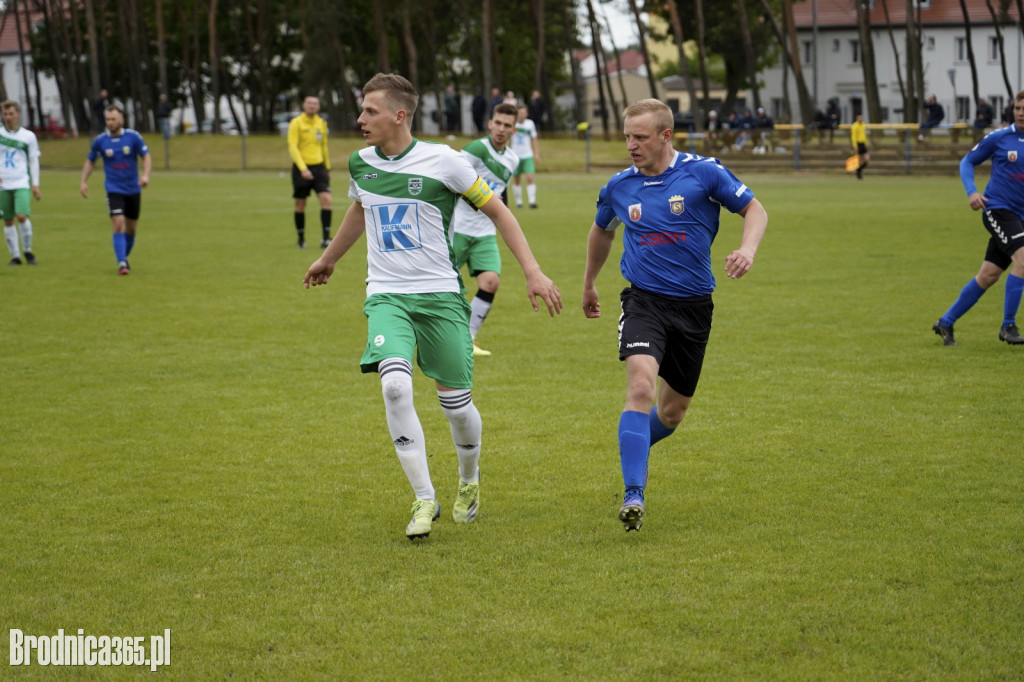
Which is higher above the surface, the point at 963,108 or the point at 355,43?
the point at 355,43

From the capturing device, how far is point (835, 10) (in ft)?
261

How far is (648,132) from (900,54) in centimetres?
7637

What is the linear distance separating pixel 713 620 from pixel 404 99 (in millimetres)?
2740

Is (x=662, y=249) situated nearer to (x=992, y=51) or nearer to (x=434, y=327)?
(x=434, y=327)

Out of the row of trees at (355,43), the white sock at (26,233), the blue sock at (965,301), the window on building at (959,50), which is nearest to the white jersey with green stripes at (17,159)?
the white sock at (26,233)

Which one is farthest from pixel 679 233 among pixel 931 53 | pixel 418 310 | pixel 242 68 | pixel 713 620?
pixel 931 53

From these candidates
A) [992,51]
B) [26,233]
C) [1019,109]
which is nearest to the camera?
[1019,109]

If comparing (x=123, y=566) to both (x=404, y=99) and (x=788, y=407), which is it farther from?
(x=788, y=407)

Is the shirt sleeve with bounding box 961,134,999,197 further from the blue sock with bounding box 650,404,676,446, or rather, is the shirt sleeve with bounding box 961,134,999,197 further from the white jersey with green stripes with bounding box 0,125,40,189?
the white jersey with green stripes with bounding box 0,125,40,189

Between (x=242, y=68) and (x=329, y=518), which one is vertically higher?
(x=242, y=68)

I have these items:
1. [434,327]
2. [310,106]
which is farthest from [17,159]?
[434,327]

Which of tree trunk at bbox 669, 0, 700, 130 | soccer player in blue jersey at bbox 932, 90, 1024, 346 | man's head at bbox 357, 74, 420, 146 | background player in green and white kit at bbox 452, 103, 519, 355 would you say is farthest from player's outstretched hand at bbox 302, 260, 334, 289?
tree trunk at bbox 669, 0, 700, 130

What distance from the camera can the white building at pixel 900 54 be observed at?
73.1 m

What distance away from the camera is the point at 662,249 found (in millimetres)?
5637
